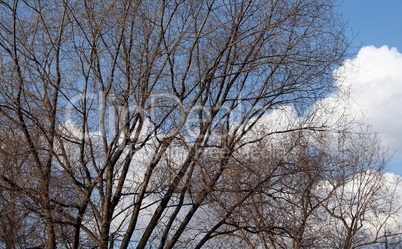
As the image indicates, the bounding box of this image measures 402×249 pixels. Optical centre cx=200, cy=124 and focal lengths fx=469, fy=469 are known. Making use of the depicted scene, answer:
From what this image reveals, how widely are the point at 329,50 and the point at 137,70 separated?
142 inches

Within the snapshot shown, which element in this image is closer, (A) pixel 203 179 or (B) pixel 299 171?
(A) pixel 203 179

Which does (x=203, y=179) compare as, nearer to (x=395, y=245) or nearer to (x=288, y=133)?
(x=288, y=133)

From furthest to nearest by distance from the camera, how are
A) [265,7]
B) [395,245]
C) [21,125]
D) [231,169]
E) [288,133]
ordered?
1. [395,245]
2. [288,133]
3. [265,7]
4. [231,169]
5. [21,125]

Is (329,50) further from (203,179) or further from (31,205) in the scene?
(31,205)

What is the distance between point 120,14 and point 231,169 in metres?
3.26

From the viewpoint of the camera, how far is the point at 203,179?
316 inches

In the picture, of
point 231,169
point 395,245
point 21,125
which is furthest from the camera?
point 395,245

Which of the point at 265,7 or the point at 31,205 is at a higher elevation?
the point at 265,7

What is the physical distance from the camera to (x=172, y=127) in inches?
332

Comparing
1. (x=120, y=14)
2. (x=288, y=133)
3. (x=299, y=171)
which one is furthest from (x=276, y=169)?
(x=120, y=14)

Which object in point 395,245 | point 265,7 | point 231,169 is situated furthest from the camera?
point 395,245

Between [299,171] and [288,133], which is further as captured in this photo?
[288,133]

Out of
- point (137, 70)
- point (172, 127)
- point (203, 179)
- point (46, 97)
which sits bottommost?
point (203, 179)

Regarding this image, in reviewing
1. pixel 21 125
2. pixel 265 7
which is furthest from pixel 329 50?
pixel 21 125
